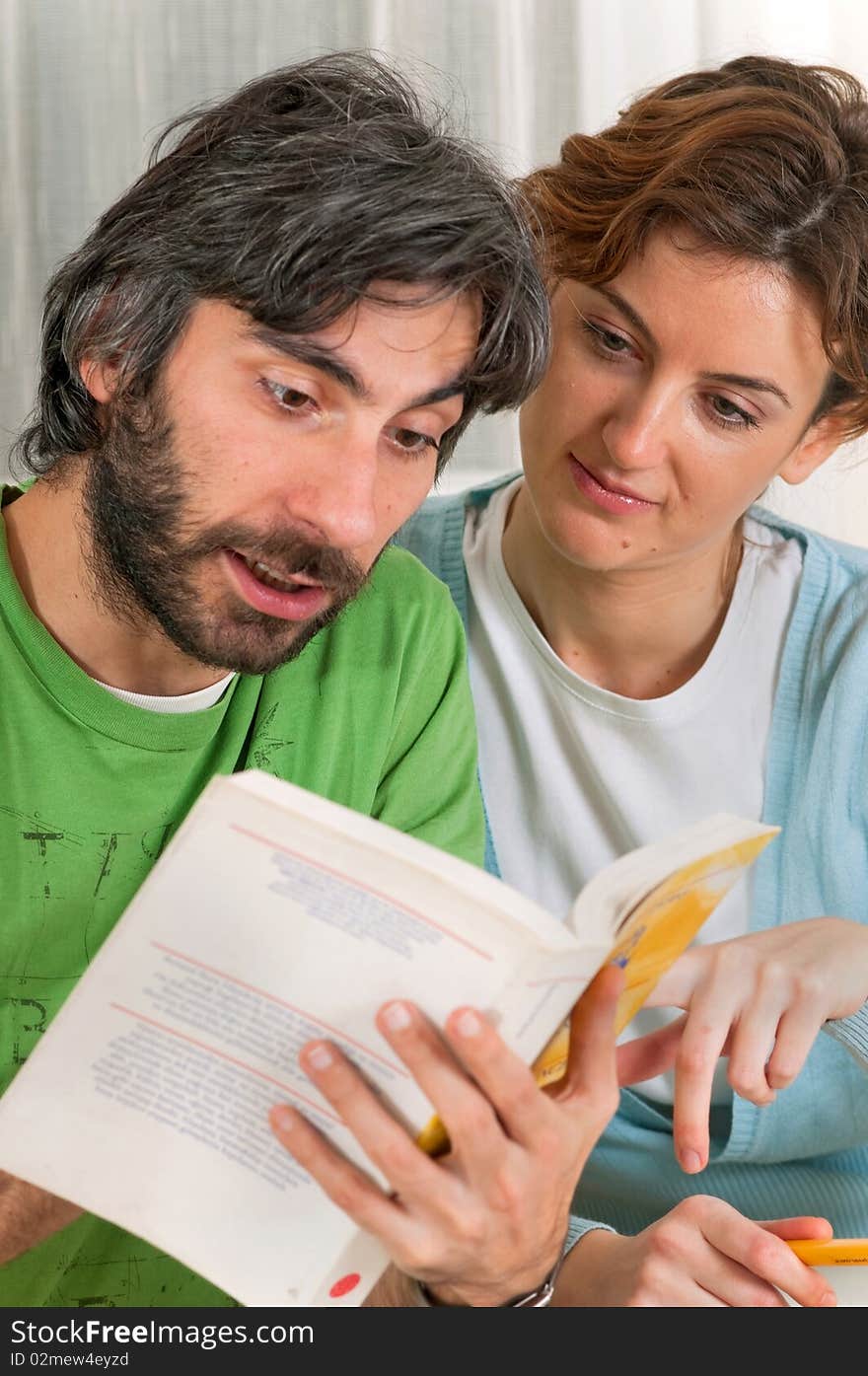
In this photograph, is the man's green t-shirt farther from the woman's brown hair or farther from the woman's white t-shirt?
the woman's brown hair

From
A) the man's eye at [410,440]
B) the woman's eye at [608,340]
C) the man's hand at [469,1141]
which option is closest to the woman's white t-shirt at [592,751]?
the woman's eye at [608,340]

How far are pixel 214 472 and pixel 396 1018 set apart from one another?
471mm

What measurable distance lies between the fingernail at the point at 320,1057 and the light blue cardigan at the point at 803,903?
2.31 ft

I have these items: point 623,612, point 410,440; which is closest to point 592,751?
point 623,612

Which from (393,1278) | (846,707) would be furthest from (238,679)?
(846,707)

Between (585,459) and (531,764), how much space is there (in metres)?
0.33

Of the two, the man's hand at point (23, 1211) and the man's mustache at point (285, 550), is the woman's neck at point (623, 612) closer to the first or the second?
the man's mustache at point (285, 550)

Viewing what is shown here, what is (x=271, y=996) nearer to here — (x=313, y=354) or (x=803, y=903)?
(x=313, y=354)

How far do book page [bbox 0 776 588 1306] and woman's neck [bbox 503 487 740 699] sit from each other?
782 millimetres

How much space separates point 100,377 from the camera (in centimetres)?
117

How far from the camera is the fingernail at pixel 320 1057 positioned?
0.77 meters

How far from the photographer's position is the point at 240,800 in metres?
0.73

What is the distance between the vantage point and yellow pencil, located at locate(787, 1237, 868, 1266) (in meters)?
1.06

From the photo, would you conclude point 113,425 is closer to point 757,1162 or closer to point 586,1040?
point 586,1040
